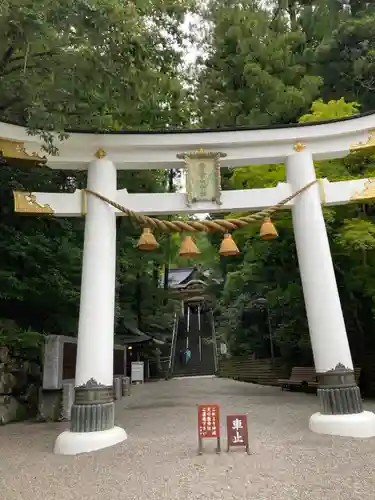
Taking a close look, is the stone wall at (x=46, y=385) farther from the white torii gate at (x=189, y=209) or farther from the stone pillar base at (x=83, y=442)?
the stone pillar base at (x=83, y=442)

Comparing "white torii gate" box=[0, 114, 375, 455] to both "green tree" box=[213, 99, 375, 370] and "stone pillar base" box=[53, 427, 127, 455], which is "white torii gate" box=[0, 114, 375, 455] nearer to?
"stone pillar base" box=[53, 427, 127, 455]

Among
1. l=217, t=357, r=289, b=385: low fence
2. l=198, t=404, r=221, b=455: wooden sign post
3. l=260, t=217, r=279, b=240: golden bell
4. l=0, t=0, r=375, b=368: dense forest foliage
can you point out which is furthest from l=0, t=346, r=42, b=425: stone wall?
l=217, t=357, r=289, b=385: low fence

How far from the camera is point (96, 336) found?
624 cm

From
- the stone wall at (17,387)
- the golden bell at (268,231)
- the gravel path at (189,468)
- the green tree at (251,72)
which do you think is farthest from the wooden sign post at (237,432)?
the green tree at (251,72)

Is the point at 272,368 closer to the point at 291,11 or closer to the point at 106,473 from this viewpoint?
the point at 106,473

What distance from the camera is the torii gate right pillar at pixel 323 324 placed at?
6.02 meters

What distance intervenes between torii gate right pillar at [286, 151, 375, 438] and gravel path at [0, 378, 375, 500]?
42 centimetres

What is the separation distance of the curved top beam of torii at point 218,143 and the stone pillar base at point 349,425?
4.41m

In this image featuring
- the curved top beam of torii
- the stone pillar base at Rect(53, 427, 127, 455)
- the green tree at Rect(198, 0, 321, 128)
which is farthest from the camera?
the green tree at Rect(198, 0, 321, 128)

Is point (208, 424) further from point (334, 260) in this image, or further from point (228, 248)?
point (334, 260)

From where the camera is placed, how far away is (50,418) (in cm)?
848

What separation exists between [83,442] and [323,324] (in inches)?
156

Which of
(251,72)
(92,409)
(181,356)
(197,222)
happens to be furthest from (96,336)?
(181,356)

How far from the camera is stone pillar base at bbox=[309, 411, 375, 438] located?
19.0ft
